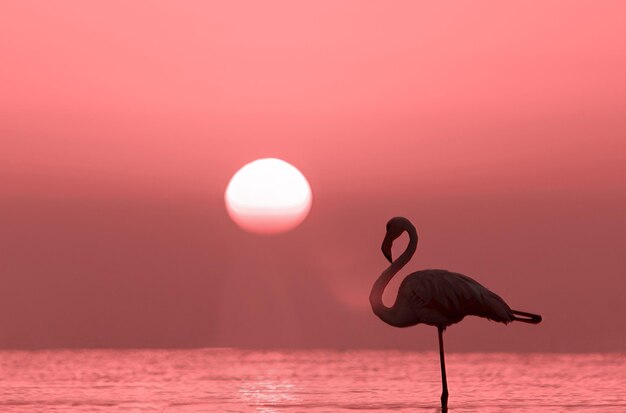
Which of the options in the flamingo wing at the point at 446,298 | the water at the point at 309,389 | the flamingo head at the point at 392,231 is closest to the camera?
the flamingo head at the point at 392,231

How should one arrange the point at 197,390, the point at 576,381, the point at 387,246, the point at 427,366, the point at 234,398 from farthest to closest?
the point at 427,366 → the point at 576,381 → the point at 197,390 → the point at 234,398 → the point at 387,246

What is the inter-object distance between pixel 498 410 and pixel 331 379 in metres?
14.2

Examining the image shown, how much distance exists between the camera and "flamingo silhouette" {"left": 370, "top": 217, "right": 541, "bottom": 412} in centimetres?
2031

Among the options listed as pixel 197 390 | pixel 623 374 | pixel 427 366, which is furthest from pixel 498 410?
pixel 427 366

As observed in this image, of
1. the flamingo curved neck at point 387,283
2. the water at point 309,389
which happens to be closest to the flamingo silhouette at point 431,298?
the flamingo curved neck at point 387,283

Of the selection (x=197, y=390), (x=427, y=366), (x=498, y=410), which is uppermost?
(x=427, y=366)

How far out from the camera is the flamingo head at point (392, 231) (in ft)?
66.3

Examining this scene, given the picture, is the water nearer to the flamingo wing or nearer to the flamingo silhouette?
the flamingo silhouette

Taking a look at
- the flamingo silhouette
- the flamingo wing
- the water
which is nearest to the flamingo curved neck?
the flamingo silhouette

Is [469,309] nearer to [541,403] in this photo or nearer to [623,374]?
[541,403]

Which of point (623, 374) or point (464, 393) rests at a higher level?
point (623, 374)

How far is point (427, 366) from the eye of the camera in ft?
160

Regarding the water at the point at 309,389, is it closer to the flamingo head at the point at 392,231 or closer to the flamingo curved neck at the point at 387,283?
the flamingo curved neck at the point at 387,283

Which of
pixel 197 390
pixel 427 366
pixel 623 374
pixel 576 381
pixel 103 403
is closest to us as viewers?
pixel 103 403
